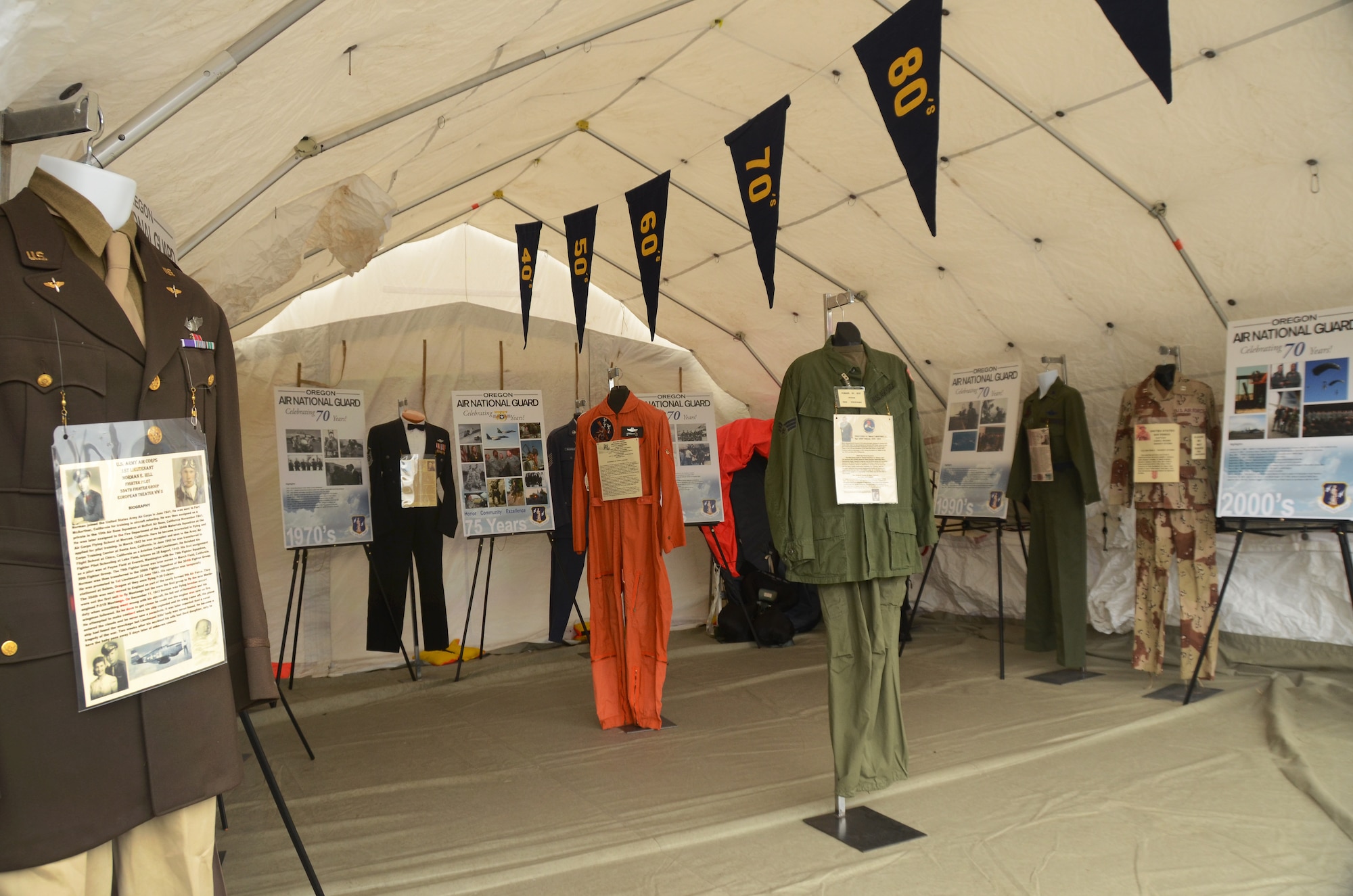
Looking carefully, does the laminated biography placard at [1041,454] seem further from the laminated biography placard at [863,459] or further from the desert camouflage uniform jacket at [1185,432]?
the laminated biography placard at [863,459]

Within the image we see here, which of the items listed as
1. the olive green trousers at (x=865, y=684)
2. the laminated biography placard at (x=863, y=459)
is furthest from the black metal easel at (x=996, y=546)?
the laminated biography placard at (x=863, y=459)

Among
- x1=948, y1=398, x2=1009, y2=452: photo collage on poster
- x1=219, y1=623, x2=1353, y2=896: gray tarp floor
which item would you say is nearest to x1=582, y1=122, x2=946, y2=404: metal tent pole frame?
x1=948, y1=398, x2=1009, y2=452: photo collage on poster

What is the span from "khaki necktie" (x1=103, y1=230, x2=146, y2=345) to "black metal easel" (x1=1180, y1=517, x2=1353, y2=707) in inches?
164

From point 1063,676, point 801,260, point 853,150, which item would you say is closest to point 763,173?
point 853,150

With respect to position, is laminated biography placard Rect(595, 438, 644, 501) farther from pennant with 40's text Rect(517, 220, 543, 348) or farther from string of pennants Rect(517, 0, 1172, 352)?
pennant with 40's text Rect(517, 220, 543, 348)

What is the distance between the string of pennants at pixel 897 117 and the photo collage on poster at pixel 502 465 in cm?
131

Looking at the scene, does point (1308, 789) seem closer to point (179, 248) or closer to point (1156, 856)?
point (1156, 856)

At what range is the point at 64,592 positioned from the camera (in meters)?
1.18

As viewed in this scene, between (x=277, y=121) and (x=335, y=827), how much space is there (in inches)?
96.4

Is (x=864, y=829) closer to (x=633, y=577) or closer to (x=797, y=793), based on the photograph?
(x=797, y=793)

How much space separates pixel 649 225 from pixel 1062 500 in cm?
284

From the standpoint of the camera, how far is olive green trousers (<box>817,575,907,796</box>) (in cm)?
277

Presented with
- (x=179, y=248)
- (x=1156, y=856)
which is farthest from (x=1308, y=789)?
(x=179, y=248)

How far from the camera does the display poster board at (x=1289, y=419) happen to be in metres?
3.65
